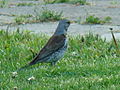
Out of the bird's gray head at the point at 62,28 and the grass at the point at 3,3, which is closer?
the bird's gray head at the point at 62,28

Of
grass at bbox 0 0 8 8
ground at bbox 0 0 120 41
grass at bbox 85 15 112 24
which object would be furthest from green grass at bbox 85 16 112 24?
grass at bbox 0 0 8 8

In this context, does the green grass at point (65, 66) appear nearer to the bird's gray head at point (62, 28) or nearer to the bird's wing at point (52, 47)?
the bird's wing at point (52, 47)

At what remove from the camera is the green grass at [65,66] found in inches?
251

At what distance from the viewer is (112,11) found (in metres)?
13.2

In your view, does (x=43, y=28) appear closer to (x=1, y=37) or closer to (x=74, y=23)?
(x=74, y=23)

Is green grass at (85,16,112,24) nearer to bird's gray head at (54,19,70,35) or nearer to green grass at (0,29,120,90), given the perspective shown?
green grass at (0,29,120,90)

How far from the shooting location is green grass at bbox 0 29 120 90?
638 cm

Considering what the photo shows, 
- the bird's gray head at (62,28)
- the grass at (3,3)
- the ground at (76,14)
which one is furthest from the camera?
the grass at (3,3)

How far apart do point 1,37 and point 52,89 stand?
3.33 m

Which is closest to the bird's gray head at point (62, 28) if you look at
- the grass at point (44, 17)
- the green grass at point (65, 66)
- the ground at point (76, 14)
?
the green grass at point (65, 66)

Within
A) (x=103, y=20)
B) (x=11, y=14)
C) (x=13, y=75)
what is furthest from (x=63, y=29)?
(x=11, y=14)

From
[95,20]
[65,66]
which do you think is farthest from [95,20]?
[65,66]

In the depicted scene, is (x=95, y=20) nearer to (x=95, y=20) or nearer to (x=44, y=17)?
(x=95, y=20)

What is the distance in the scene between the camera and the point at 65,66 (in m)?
7.38
